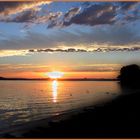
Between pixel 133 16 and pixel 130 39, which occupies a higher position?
pixel 133 16

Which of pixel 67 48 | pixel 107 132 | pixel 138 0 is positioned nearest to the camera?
pixel 138 0

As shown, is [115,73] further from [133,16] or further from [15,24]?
[15,24]

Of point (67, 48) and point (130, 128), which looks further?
point (67, 48)

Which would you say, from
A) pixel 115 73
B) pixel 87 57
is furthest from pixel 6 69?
pixel 115 73

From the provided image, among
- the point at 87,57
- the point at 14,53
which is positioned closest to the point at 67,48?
the point at 87,57

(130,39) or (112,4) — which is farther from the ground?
(112,4)

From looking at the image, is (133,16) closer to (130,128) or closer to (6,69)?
(130,128)

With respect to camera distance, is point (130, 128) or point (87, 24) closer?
point (130, 128)

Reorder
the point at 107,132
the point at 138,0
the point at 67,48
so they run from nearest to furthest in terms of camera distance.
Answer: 1. the point at 138,0
2. the point at 107,132
3. the point at 67,48

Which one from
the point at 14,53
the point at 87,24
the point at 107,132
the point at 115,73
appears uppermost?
the point at 87,24
